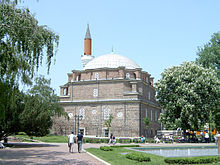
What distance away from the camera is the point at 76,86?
139ft

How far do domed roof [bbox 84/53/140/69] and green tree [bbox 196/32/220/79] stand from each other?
44.2 ft

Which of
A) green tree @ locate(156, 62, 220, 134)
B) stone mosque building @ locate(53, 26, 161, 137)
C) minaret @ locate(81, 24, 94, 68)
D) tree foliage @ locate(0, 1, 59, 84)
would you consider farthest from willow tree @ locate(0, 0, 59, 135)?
minaret @ locate(81, 24, 94, 68)

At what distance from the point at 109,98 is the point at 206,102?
47.7 ft

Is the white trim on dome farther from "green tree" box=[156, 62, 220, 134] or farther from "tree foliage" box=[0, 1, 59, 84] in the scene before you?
"tree foliage" box=[0, 1, 59, 84]

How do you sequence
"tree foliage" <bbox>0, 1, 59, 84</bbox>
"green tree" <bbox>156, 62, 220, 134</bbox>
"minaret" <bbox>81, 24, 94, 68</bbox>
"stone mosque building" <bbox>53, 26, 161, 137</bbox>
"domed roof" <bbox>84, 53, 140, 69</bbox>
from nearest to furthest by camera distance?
"tree foliage" <bbox>0, 1, 59, 84</bbox> → "green tree" <bbox>156, 62, 220, 134</bbox> → "stone mosque building" <bbox>53, 26, 161, 137</bbox> → "domed roof" <bbox>84, 53, 140, 69</bbox> → "minaret" <bbox>81, 24, 94, 68</bbox>

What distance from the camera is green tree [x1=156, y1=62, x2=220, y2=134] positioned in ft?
95.2

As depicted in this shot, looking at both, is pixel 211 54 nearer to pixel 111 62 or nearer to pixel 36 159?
pixel 111 62

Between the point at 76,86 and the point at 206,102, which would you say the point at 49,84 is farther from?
the point at 206,102

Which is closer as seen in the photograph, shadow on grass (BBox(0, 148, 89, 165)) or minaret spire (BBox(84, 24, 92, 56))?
shadow on grass (BBox(0, 148, 89, 165))

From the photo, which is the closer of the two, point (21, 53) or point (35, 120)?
point (21, 53)

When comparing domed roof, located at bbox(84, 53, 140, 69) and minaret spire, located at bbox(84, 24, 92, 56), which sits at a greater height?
minaret spire, located at bbox(84, 24, 92, 56)

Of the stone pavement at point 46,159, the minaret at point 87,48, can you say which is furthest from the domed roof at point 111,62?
the stone pavement at point 46,159

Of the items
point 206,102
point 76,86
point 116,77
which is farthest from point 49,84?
point 206,102

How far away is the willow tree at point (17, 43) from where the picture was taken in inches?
365
